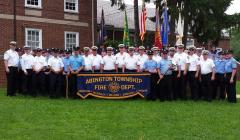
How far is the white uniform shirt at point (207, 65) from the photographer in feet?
55.3

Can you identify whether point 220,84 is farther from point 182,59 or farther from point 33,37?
point 33,37

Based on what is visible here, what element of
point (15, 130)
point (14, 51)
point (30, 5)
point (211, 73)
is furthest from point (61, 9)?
point (15, 130)

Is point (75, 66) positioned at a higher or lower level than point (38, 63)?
lower

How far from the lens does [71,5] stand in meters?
31.7

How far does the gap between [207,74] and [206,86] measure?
0.43 metres

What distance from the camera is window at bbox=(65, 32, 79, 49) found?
31172 millimetres

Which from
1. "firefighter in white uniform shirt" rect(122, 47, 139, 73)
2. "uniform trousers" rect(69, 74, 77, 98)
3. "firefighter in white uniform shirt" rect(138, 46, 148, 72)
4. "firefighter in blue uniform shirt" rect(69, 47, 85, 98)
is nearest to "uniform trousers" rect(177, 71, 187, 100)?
Answer: "firefighter in white uniform shirt" rect(138, 46, 148, 72)

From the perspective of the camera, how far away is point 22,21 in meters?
28.6

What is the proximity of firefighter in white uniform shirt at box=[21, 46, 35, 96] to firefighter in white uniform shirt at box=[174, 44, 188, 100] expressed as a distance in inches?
206

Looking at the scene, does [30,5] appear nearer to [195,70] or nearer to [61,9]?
[61,9]

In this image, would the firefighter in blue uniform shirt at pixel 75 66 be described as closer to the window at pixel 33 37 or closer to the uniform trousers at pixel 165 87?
the uniform trousers at pixel 165 87

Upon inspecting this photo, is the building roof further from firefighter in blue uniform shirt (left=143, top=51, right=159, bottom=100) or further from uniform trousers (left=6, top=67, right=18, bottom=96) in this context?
firefighter in blue uniform shirt (left=143, top=51, right=159, bottom=100)

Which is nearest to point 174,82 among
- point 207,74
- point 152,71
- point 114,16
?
point 152,71

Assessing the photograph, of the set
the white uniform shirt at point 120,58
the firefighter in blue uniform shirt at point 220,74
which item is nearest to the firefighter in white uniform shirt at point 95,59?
the white uniform shirt at point 120,58
